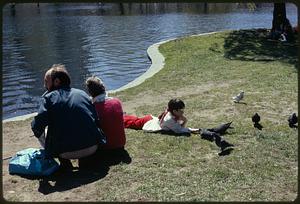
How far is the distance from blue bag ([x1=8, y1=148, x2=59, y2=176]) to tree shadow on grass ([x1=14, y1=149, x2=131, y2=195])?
2.6 inches

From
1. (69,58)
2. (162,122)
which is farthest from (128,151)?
(69,58)

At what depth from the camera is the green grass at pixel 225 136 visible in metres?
5.23

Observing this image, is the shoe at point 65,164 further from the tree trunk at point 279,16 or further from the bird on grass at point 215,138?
the tree trunk at point 279,16

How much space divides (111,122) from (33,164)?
1.13m

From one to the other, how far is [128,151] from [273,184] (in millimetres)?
2068

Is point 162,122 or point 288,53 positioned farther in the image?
point 288,53

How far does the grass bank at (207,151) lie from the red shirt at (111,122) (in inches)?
11.5

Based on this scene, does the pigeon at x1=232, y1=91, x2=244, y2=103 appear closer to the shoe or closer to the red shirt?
the red shirt

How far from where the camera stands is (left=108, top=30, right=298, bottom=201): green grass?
5227 mm

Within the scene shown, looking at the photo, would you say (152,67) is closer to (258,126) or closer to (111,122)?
(258,126)

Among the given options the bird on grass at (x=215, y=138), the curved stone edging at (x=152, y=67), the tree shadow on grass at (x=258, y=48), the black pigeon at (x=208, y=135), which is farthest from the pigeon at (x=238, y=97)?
the tree shadow on grass at (x=258, y=48)

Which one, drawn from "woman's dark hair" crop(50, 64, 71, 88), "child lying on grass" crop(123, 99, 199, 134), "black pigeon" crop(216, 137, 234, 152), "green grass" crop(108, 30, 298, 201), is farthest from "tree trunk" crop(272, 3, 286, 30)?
"woman's dark hair" crop(50, 64, 71, 88)

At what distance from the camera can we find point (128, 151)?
6555mm

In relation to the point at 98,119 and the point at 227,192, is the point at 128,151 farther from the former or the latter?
the point at 227,192
